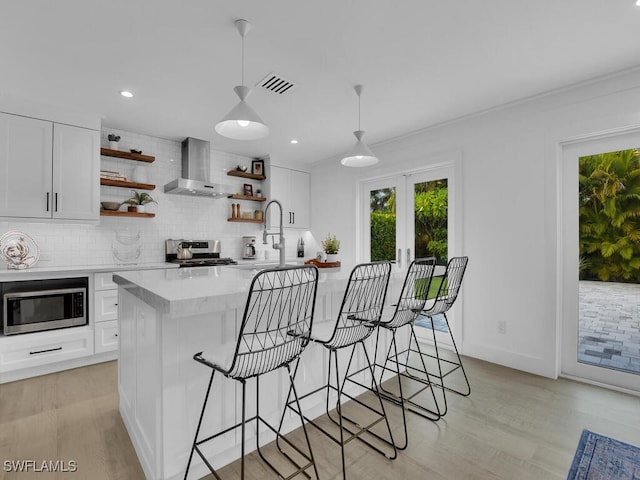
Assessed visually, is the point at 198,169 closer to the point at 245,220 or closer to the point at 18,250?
the point at 245,220

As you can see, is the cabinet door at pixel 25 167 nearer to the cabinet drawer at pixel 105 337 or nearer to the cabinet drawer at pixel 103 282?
the cabinet drawer at pixel 103 282

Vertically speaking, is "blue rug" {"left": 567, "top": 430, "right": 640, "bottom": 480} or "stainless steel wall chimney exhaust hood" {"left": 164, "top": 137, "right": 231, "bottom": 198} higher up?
"stainless steel wall chimney exhaust hood" {"left": 164, "top": 137, "right": 231, "bottom": 198}

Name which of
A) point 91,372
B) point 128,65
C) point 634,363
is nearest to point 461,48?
point 128,65

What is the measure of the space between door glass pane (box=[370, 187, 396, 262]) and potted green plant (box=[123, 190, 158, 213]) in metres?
3.00

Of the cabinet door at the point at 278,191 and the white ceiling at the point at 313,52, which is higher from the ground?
the white ceiling at the point at 313,52

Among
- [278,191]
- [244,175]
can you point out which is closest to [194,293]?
[244,175]

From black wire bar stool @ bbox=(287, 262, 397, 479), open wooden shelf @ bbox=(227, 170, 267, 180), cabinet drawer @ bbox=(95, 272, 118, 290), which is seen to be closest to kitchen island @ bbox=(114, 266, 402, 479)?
black wire bar stool @ bbox=(287, 262, 397, 479)

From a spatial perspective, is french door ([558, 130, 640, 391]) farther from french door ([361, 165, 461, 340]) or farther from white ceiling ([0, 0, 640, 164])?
french door ([361, 165, 461, 340])

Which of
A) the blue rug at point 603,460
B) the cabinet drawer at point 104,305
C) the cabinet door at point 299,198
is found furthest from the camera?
the cabinet door at point 299,198

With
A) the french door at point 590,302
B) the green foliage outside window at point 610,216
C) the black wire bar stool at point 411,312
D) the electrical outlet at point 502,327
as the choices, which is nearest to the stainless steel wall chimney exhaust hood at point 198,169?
the black wire bar stool at point 411,312

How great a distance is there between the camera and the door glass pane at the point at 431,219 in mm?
3871

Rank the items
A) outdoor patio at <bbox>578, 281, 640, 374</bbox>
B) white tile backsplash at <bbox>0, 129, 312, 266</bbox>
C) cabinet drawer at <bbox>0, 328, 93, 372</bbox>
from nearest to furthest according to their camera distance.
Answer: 1. outdoor patio at <bbox>578, 281, 640, 374</bbox>
2. cabinet drawer at <bbox>0, 328, 93, 372</bbox>
3. white tile backsplash at <bbox>0, 129, 312, 266</bbox>

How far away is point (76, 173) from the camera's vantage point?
11.2 feet

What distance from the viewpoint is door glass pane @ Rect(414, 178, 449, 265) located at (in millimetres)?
3871
